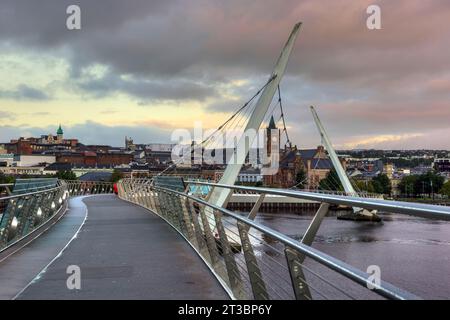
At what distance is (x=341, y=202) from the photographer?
223 cm

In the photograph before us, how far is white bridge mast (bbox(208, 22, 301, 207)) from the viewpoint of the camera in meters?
28.5

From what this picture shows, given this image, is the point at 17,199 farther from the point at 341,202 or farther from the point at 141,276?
the point at 341,202

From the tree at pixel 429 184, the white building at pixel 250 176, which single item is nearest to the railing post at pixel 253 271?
the tree at pixel 429 184

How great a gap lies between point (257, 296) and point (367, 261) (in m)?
26.4

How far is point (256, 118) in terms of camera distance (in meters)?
30.1

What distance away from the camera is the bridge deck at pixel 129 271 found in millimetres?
4055

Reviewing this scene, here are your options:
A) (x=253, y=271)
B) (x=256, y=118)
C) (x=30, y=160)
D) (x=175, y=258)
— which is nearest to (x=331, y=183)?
(x=256, y=118)

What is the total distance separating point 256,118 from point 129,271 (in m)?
25.5

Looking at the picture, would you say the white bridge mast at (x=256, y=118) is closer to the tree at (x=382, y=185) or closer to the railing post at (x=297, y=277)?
the railing post at (x=297, y=277)

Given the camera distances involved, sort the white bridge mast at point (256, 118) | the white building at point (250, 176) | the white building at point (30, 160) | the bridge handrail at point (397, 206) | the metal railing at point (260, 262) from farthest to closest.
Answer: the white building at point (30, 160) → the white building at point (250, 176) → the white bridge mast at point (256, 118) → the metal railing at point (260, 262) → the bridge handrail at point (397, 206)

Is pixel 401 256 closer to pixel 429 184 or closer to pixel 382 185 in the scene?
pixel 429 184

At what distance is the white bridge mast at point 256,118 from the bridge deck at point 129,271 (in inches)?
751

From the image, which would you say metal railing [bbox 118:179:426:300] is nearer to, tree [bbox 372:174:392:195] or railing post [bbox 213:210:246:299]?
railing post [bbox 213:210:246:299]
